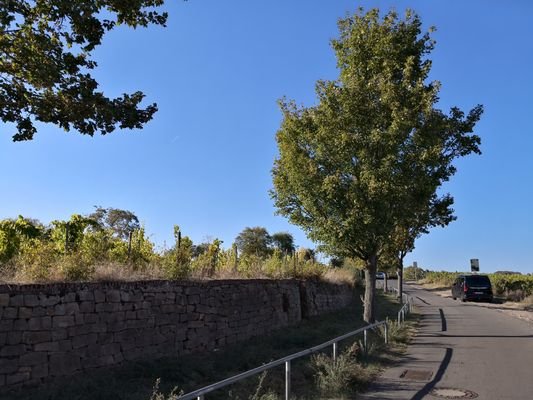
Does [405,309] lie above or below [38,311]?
below

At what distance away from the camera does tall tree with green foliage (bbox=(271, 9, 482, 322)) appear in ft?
55.6

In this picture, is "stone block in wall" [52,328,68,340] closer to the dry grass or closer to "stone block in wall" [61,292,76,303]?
"stone block in wall" [61,292,76,303]

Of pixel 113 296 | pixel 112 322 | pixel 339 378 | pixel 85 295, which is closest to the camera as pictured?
pixel 85 295

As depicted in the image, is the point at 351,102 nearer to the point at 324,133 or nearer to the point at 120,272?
the point at 324,133

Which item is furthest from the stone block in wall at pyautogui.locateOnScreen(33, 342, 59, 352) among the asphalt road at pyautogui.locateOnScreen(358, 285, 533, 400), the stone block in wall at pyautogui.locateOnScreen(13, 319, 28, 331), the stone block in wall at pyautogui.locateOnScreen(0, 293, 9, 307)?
the asphalt road at pyautogui.locateOnScreen(358, 285, 533, 400)

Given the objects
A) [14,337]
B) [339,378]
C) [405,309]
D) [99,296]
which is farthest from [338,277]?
[14,337]

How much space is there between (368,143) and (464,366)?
25.6ft

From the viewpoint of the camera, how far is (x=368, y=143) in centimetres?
1747

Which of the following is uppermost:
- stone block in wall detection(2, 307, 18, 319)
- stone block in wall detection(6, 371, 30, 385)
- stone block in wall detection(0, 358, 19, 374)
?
stone block in wall detection(2, 307, 18, 319)

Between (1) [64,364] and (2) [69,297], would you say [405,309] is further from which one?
(1) [64,364]

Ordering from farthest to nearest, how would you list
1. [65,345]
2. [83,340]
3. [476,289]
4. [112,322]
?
[476,289]
[112,322]
[83,340]
[65,345]

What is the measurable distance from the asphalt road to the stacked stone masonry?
4122 millimetres

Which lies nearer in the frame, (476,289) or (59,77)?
(59,77)

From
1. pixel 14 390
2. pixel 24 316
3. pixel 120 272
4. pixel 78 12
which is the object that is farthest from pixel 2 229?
pixel 78 12
